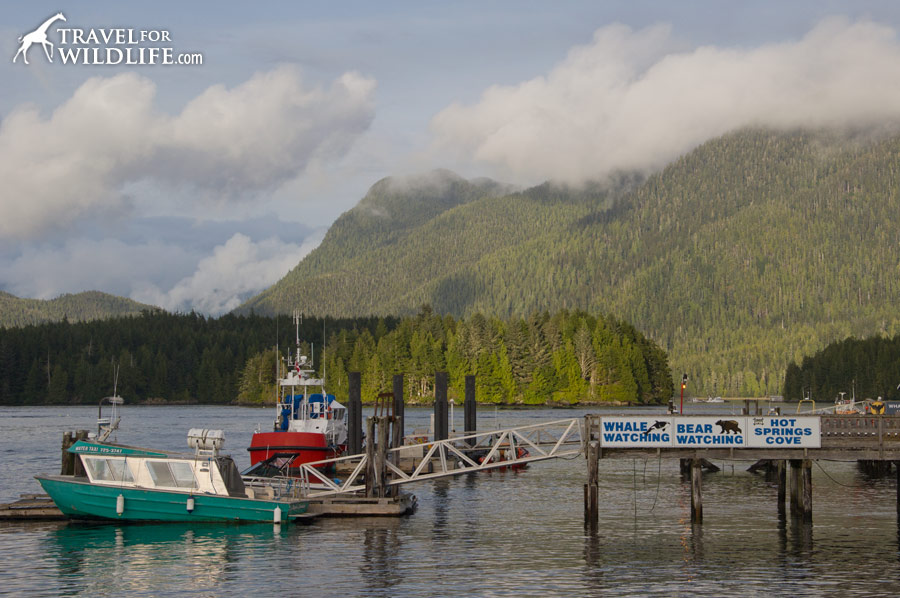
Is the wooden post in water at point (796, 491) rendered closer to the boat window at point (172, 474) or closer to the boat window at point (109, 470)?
the boat window at point (172, 474)

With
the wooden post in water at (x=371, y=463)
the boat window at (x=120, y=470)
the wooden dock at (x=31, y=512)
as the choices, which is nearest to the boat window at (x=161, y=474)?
the boat window at (x=120, y=470)

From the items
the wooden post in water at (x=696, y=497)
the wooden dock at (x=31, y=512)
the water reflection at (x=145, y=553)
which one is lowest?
the water reflection at (x=145, y=553)

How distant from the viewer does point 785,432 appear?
45969 mm

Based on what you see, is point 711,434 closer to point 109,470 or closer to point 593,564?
point 593,564

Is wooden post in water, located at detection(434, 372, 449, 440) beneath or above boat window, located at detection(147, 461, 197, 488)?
above

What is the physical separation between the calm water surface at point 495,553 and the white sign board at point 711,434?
4040mm

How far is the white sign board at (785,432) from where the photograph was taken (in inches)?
1802

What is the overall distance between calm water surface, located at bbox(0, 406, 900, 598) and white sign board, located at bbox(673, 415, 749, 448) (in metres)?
4.04

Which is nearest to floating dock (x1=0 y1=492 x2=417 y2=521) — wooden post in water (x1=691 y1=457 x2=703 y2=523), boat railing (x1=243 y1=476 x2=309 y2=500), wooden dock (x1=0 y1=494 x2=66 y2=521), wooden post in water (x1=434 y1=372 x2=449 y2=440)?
wooden dock (x1=0 y1=494 x2=66 y2=521)

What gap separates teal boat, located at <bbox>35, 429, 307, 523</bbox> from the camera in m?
47.2

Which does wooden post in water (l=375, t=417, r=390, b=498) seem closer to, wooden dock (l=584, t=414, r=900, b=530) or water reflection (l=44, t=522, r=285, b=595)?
water reflection (l=44, t=522, r=285, b=595)

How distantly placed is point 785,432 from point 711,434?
3.28 m

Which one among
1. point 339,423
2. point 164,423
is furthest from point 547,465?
point 164,423

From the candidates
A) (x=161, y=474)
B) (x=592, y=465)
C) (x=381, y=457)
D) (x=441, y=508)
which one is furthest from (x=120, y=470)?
(x=592, y=465)
